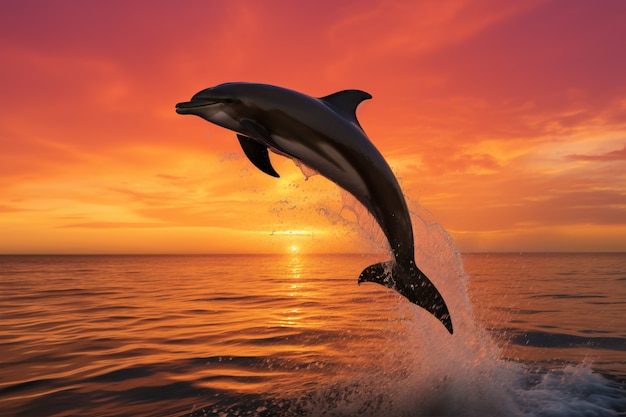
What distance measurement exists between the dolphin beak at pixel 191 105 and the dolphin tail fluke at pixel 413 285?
2514 mm

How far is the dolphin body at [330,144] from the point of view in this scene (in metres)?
4.86

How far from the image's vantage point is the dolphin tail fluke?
17.0 feet

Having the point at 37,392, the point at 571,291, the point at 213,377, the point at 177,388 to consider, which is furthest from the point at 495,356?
the point at 571,291

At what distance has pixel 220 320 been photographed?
46.5 feet

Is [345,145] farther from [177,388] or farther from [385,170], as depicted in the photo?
[177,388]

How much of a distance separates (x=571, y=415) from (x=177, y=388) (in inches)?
223

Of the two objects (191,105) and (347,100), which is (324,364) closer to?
(347,100)

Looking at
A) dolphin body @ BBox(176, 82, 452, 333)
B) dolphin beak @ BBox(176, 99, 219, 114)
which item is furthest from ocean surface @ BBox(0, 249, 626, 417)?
dolphin beak @ BBox(176, 99, 219, 114)

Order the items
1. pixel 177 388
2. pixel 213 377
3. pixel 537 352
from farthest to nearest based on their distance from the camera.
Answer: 1. pixel 537 352
2. pixel 213 377
3. pixel 177 388

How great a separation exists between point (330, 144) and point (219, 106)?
122 cm

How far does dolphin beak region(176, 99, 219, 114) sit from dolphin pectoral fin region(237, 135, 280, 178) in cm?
50

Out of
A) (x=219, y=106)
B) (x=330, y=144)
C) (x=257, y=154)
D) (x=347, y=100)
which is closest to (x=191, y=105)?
(x=219, y=106)

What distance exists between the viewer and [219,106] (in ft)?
16.4

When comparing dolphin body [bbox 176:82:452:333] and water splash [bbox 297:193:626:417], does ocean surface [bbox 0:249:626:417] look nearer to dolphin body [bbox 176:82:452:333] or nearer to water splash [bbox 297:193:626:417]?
water splash [bbox 297:193:626:417]
